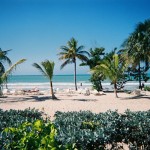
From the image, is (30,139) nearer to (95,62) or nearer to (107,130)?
(107,130)

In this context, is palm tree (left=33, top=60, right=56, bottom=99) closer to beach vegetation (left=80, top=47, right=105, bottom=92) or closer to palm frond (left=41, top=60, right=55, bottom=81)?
palm frond (left=41, top=60, right=55, bottom=81)

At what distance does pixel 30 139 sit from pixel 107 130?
199 cm

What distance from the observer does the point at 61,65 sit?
1371 inches

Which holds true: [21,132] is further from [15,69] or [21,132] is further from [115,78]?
[115,78]

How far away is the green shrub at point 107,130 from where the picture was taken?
177 inches

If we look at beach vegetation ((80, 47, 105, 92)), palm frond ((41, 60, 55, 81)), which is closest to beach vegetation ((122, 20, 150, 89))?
beach vegetation ((80, 47, 105, 92))

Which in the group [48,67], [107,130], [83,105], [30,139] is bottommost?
[83,105]

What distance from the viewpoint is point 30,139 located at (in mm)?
3529

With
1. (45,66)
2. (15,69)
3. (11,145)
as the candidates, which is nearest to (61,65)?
(45,66)

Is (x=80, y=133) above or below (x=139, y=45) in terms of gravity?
below

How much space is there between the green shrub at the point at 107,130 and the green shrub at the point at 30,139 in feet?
2.05

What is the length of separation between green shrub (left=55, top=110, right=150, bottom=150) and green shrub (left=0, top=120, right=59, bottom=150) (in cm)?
62

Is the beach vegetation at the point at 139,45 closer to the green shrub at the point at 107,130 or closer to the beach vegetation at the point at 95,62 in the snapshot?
the beach vegetation at the point at 95,62

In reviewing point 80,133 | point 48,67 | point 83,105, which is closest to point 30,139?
point 80,133
